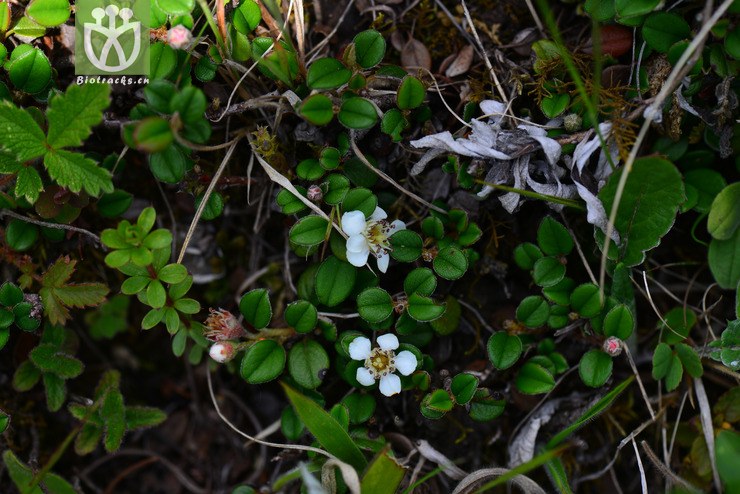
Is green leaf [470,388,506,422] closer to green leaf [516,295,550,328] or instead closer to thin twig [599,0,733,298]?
green leaf [516,295,550,328]

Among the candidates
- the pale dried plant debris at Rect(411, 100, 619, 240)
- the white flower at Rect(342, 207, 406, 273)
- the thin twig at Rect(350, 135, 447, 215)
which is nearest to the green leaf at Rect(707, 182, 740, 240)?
the pale dried plant debris at Rect(411, 100, 619, 240)

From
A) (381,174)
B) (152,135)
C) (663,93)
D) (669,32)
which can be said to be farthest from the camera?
(381,174)

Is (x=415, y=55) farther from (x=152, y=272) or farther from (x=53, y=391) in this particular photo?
(x=53, y=391)

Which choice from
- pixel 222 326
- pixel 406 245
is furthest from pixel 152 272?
pixel 406 245

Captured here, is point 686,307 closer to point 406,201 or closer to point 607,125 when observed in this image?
point 607,125

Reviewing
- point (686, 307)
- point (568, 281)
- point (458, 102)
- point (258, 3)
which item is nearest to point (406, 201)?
point (458, 102)

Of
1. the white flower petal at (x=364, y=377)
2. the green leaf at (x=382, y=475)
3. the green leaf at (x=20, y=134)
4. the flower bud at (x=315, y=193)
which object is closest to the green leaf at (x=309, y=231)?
the flower bud at (x=315, y=193)
